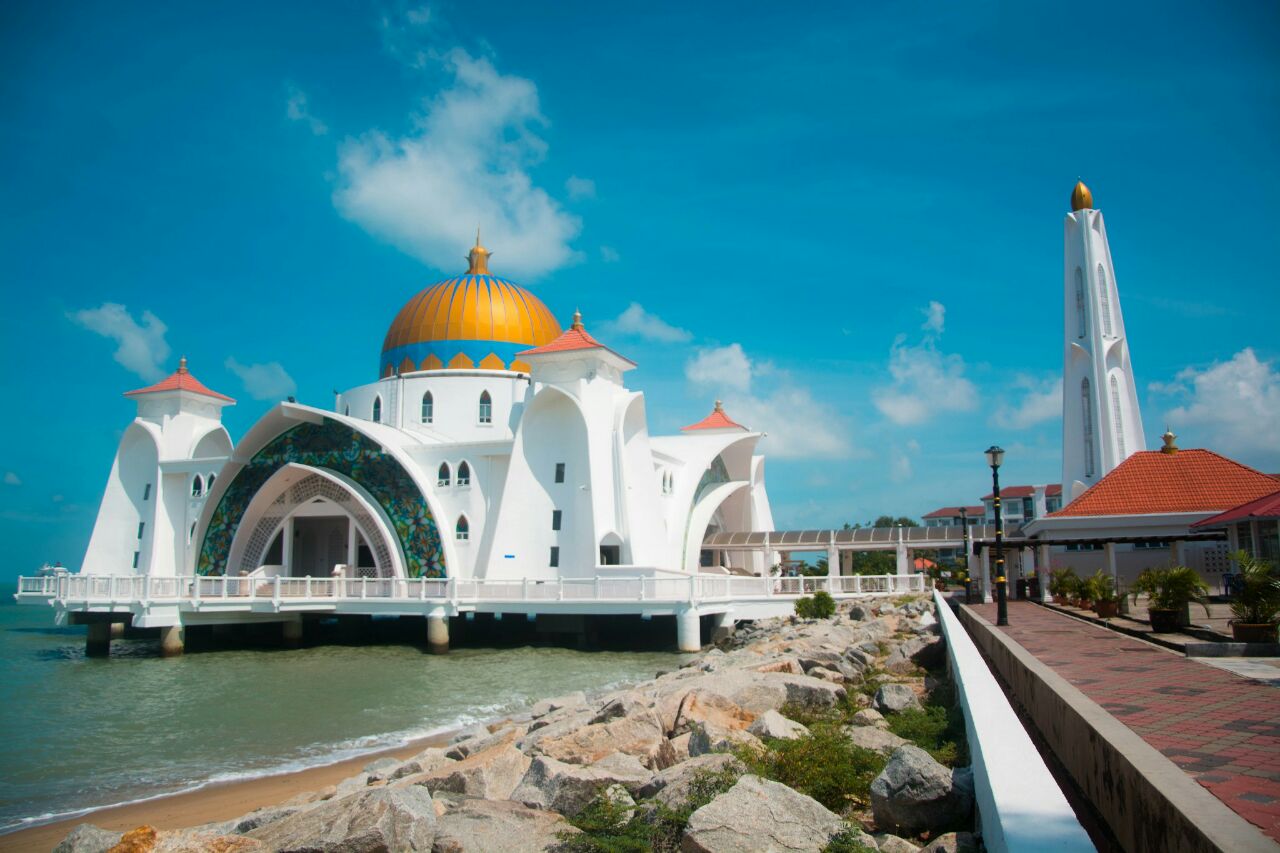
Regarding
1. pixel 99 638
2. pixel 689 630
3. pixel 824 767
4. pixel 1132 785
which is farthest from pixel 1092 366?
pixel 99 638

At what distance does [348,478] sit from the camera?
30.1 metres

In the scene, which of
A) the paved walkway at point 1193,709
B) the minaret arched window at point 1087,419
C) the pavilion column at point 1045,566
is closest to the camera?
the paved walkway at point 1193,709

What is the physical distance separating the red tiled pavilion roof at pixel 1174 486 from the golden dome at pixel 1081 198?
34.9 ft

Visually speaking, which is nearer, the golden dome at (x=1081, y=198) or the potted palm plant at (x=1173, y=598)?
the potted palm plant at (x=1173, y=598)

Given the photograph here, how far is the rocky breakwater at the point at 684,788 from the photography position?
5.03 metres

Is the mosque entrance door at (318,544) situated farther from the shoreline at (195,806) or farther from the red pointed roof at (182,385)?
the shoreline at (195,806)

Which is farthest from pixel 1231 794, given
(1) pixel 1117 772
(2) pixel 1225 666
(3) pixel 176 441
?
(3) pixel 176 441

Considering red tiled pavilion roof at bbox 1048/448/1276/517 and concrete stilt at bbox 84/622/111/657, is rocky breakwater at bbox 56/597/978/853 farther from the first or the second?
concrete stilt at bbox 84/622/111/657

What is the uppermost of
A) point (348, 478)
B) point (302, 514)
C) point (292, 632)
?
point (348, 478)

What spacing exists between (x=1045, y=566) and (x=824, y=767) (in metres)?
19.7

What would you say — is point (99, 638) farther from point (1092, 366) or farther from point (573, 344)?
point (1092, 366)

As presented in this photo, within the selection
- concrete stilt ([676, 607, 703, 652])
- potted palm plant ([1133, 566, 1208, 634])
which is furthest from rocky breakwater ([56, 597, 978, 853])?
concrete stilt ([676, 607, 703, 652])

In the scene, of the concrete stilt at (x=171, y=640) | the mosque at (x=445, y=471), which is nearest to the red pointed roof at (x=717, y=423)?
the mosque at (x=445, y=471)

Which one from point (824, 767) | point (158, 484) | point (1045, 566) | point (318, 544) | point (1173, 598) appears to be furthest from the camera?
point (318, 544)
